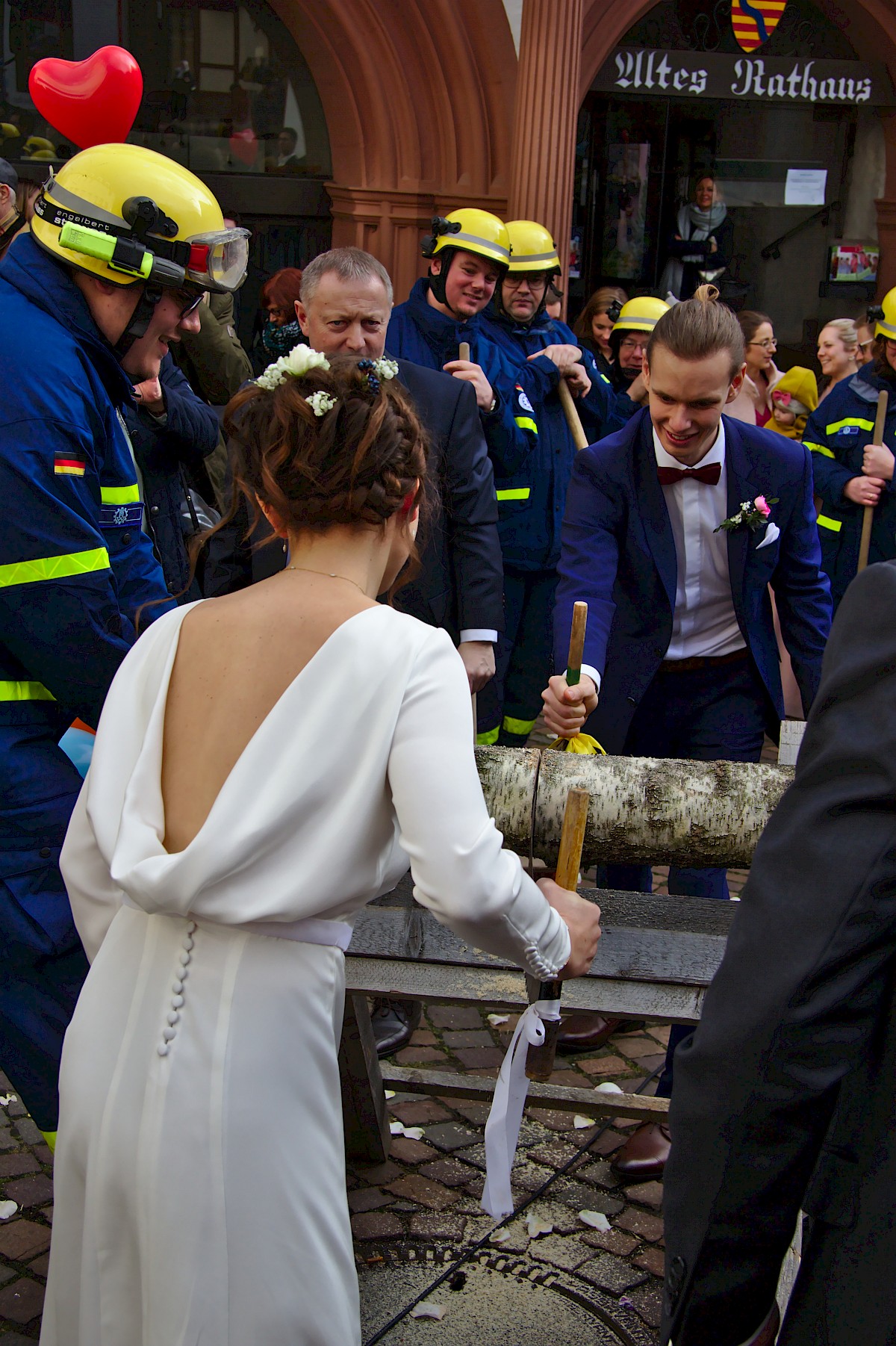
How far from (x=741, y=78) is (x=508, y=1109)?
9.88 metres

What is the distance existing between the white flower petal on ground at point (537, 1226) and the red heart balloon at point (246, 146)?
771cm

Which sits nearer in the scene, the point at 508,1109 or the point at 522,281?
the point at 508,1109

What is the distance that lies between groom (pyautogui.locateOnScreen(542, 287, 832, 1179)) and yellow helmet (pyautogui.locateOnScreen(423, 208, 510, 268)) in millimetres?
2078

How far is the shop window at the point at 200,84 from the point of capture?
814 cm

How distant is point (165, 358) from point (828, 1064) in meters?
3.80

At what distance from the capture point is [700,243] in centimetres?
1077

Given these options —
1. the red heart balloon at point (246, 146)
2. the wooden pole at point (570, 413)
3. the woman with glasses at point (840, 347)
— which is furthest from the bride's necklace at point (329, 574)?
the red heart balloon at point (246, 146)

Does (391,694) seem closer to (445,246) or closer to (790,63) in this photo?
(445,246)

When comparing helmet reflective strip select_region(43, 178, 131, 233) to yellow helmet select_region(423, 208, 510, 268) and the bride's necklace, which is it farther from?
yellow helmet select_region(423, 208, 510, 268)

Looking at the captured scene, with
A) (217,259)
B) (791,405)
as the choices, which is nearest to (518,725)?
(791,405)

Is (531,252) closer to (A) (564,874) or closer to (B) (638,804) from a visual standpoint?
(B) (638,804)

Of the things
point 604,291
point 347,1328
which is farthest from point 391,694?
point 604,291

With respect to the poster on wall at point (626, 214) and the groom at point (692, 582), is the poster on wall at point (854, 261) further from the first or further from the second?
the groom at point (692, 582)

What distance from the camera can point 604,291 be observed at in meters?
7.58
